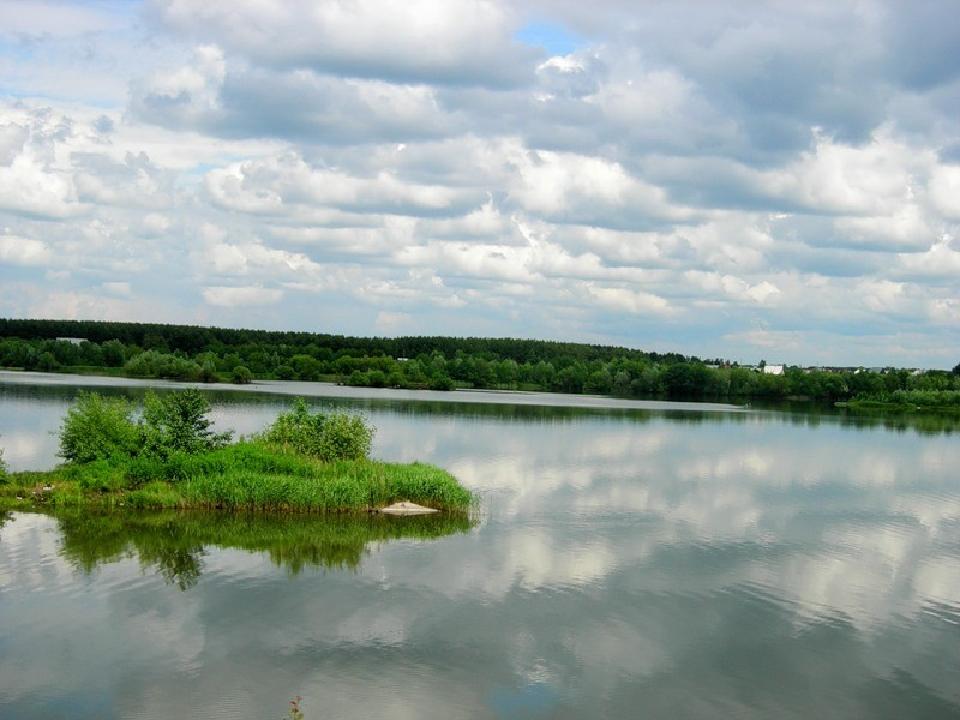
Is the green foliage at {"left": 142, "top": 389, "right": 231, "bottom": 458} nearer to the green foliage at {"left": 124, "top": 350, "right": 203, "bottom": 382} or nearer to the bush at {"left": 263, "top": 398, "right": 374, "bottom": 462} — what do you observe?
the bush at {"left": 263, "top": 398, "right": 374, "bottom": 462}

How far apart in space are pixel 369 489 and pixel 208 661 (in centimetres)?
1569

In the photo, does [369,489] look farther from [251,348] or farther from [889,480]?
[251,348]

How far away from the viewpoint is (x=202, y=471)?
113 ft

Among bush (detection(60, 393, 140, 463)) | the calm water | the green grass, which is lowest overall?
the calm water

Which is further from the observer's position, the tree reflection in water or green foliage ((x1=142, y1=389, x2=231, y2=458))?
green foliage ((x1=142, y1=389, x2=231, y2=458))

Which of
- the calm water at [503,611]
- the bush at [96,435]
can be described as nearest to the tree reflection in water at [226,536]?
the calm water at [503,611]

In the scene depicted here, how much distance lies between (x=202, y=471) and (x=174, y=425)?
8.30ft

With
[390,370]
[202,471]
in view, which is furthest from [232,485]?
[390,370]

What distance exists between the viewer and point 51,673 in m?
17.8

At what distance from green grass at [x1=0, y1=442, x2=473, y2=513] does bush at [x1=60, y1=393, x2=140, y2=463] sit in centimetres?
53

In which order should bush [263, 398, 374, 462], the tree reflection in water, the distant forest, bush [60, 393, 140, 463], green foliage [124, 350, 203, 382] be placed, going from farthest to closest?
the distant forest → green foliage [124, 350, 203, 382] → bush [263, 398, 374, 462] → bush [60, 393, 140, 463] → the tree reflection in water

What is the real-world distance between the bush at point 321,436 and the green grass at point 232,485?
0.90 meters

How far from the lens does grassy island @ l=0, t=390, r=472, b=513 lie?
3288cm

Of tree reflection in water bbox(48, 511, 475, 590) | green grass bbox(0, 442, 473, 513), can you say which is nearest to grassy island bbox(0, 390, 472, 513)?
green grass bbox(0, 442, 473, 513)
